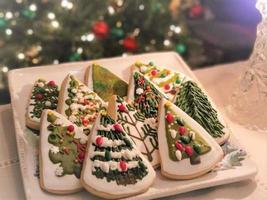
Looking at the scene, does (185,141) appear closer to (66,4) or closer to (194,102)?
(194,102)

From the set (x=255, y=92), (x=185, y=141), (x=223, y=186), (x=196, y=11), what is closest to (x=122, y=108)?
(x=185, y=141)

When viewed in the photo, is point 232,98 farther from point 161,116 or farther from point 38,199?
point 38,199

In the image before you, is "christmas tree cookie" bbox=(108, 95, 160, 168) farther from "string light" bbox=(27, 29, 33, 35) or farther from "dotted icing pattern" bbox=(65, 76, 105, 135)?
"string light" bbox=(27, 29, 33, 35)

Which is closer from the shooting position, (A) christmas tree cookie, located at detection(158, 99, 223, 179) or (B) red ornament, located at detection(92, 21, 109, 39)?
(A) christmas tree cookie, located at detection(158, 99, 223, 179)

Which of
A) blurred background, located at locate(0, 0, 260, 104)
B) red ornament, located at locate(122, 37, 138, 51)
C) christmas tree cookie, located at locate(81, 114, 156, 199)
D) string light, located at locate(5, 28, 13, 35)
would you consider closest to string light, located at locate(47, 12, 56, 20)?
blurred background, located at locate(0, 0, 260, 104)

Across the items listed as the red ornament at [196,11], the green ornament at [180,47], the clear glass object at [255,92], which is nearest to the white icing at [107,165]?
the clear glass object at [255,92]

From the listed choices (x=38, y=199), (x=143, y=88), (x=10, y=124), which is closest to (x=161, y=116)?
(x=143, y=88)

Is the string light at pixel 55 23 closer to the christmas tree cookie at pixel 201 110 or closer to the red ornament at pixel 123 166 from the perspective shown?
the christmas tree cookie at pixel 201 110
